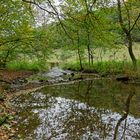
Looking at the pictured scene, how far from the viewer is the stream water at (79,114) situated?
10.1 m

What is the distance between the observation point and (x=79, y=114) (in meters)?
12.9

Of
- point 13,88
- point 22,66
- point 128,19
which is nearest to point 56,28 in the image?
point 13,88

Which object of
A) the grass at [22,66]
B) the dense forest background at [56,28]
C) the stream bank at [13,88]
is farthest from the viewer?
the grass at [22,66]

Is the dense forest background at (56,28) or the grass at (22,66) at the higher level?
the dense forest background at (56,28)

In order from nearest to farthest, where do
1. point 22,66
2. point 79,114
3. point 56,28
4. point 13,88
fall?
1. point 56,28
2. point 79,114
3. point 13,88
4. point 22,66

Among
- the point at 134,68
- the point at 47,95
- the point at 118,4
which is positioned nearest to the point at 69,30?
the point at 47,95

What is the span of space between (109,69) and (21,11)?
39.4 ft

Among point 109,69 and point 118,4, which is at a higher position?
point 118,4

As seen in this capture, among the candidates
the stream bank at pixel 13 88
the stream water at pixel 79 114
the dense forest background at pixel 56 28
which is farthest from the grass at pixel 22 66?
the stream water at pixel 79 114

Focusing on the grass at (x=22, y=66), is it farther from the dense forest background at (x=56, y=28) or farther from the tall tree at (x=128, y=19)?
the tall tree at (x=128, y=19)

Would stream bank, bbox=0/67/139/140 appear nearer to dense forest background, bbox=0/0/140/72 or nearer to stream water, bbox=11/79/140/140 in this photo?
stream water, bbox=11/79/140/140

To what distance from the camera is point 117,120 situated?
1168 centimetres

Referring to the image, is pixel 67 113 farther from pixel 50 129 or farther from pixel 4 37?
pixel 4 37

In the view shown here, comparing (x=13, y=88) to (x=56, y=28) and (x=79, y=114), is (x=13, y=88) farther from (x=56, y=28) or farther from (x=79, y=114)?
(x=56, y=28)
